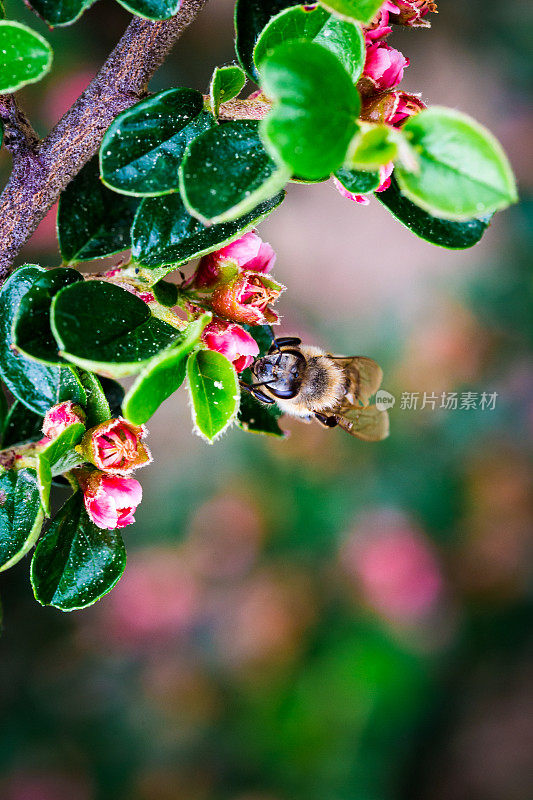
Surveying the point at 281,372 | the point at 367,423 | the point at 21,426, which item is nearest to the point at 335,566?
the point at 367,423

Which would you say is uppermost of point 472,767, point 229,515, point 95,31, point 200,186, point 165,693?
point 200,186

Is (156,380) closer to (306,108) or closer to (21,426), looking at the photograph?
(306,108)

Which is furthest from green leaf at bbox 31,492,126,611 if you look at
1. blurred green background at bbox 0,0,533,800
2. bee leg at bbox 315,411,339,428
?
blurred green background at bbox 0,0,533,800

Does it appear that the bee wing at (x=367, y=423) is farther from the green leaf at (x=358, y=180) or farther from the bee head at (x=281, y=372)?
the green leaf at (x=358, y=180)

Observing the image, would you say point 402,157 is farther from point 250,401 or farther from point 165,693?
point 165,693

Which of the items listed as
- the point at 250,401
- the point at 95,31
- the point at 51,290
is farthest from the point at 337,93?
the point at 95,31

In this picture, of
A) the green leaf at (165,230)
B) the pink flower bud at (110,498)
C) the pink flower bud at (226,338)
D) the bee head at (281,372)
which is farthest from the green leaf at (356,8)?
the bee head at (281,372)

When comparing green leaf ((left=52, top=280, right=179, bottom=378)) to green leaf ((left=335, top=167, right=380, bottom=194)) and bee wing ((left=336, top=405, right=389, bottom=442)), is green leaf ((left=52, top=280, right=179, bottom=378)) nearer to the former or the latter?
green leaf ((left=335, top=167, right=380, bottom=194))

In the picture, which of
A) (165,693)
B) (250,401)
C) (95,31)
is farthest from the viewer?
(165,693)

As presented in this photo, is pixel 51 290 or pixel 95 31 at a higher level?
pixel 51 290
